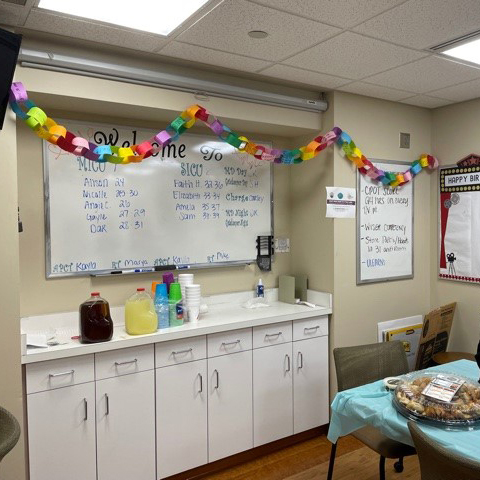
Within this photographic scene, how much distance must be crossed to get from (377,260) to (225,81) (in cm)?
175

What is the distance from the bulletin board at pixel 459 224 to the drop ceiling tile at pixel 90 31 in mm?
2530

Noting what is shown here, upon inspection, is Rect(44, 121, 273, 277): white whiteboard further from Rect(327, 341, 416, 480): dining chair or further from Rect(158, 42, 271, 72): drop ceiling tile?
Rect(327, 341, 416, 480): dining chair

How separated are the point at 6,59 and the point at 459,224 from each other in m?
3.27

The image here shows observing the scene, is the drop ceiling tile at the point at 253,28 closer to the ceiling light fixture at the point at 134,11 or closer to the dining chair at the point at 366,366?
the ceiling light fixture at the point at 134,11

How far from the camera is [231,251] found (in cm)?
329

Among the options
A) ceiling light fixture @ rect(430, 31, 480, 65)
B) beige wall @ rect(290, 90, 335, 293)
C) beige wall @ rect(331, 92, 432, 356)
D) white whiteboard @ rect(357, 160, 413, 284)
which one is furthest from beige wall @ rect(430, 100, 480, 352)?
beige wall @ rect(290, 90, 335, 293)

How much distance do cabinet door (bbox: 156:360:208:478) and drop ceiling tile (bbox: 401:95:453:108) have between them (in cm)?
250

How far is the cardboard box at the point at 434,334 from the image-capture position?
132 inches

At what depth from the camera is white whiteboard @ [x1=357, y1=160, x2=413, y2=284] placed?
3.37 metres

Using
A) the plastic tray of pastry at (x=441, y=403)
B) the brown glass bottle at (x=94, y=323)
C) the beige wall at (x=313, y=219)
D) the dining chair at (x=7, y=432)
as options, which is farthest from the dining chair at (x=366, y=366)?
the dining chair at (x=7, y=432)

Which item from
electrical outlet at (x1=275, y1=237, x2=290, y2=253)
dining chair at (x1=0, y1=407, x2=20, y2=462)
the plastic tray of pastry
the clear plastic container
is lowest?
the plastic tray of pastry

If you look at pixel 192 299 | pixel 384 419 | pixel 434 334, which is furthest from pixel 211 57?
pixel 434 334

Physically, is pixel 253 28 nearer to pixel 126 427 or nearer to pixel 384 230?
pixel 384 230

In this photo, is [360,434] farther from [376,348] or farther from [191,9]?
[191,9]
